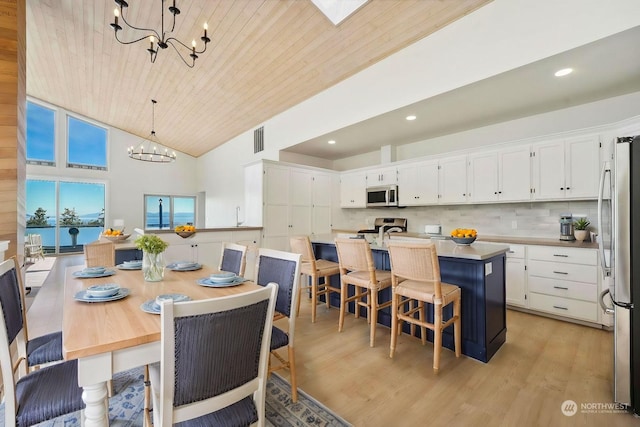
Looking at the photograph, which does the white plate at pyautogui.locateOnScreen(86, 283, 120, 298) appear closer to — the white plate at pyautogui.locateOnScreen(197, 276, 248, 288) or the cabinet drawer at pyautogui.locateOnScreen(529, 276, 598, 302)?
the white plate at pyautogui.locateOnScreen(197, 276, 248, 288)

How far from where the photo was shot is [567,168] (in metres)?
3.27

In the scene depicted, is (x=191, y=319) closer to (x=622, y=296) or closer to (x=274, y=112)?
(x=622, y=296)

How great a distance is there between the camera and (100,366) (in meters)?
0.97

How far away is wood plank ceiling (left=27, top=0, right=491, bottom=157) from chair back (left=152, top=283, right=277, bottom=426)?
3.22 metres

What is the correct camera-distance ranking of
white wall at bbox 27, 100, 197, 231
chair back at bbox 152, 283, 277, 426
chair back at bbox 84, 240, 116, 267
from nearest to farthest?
chair back at bbox 152, 283, 277, 426 → chair back at bbox 84, 240, 116, 267 → white wall at bbox 27, 100, 197, 231

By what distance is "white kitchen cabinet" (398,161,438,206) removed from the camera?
4434 mm

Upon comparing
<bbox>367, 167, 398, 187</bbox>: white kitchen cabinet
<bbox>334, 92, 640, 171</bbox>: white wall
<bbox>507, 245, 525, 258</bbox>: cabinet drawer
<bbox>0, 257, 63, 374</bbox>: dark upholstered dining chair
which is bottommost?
<bbox>0, 257, 63, 374</bbox>: dark upholstered dining chair

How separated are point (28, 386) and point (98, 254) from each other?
1.97 meters

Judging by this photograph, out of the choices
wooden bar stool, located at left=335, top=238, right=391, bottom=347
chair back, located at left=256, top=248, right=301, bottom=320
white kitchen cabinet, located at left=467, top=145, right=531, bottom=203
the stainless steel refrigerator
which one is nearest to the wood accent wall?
chair back, located at left=256, top=248, right=301, bottom=320

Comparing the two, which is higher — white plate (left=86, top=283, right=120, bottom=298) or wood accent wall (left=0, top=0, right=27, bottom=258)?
wood accent wall (left=0, top=0, right=27, bottom=258)

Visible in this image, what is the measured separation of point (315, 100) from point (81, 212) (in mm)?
7419

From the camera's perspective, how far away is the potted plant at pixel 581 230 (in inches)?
128

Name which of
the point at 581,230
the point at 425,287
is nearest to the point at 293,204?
the point at 425,287

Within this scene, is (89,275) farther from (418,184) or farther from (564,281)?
(564,281)
